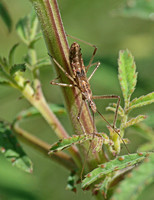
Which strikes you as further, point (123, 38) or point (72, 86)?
point (123, 38)

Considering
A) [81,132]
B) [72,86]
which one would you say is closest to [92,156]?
[81,132]

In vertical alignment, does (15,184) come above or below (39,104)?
below

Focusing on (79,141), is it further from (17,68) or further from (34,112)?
(34,112)

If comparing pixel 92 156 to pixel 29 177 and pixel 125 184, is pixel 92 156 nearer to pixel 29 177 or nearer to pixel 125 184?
pixel 125 184

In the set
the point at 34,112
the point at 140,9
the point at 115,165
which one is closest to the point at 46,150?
the point at 34,112

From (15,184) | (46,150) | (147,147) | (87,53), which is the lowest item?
(15,184)

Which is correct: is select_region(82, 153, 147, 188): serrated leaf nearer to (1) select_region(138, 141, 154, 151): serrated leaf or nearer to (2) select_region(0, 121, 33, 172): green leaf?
(2) select_region(0, 121, 33, 172): green leaf

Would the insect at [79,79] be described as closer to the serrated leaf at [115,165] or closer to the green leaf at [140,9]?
the serrated leaf at [115,165]
